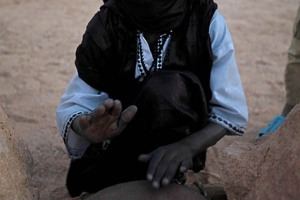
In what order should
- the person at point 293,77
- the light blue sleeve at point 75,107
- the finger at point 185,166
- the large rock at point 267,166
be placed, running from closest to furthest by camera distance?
the large rock at point 267,166 → the finger at point 185,166 → the light blue sleeve at point 75,107 → the person at point 293,77

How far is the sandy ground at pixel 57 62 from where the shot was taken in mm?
3529

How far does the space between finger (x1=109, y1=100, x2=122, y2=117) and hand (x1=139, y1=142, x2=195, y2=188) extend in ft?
0.66

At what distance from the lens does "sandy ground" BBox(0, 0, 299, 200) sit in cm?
353

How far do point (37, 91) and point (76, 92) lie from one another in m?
1.92

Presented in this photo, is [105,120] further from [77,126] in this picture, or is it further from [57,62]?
[57,62]

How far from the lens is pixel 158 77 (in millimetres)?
2293

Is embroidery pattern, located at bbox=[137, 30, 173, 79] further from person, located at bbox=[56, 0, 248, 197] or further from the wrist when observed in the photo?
the wrist

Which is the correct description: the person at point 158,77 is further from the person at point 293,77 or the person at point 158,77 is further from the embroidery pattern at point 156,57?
the person at point 293,77

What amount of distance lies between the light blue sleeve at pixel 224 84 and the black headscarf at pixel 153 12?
0.15 m

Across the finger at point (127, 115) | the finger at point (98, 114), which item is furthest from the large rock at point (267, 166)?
the finger at point (98, 114)

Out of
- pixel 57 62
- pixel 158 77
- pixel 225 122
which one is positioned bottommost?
pixel 57 62

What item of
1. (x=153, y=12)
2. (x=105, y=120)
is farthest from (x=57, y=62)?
(x=105, y=120)

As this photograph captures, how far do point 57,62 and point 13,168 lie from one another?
2.91m

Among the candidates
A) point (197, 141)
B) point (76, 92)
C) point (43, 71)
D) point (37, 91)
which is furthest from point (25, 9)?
point (197, 141)
